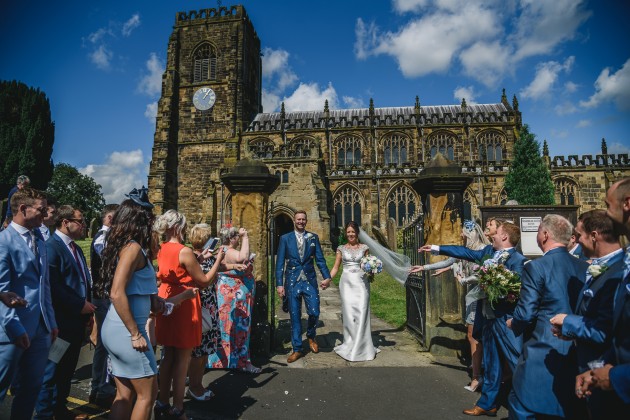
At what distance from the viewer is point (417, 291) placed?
6578 millimetres

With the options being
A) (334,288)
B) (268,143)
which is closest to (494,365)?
(334,288)

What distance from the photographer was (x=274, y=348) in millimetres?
6176

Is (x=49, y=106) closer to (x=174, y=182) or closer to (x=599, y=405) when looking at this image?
(x=174, y=182)

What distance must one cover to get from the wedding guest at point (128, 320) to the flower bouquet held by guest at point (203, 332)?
1250 millimetres

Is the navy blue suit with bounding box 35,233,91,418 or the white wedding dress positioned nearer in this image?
the navy blue suit with bounding box 35,233,91,418

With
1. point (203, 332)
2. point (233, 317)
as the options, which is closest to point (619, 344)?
point (203, 332)

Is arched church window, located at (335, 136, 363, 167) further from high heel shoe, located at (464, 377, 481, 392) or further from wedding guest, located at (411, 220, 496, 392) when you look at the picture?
high heel shoe, located at (464, 377, 481, 392)

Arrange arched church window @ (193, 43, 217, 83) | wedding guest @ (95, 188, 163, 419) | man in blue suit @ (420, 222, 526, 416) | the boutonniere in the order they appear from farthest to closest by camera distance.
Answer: arched church window @ (193, 43, 217, 83), man in blue suit @ (420, 222, 526, 416), wedding guest @ (95, 188, 163, 419), the boutonniere

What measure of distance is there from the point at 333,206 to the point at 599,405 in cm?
2828

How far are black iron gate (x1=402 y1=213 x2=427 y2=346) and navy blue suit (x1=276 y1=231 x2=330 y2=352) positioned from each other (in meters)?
1.78

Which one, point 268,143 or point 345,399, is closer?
point 345,399

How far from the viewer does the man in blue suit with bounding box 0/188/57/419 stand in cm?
268

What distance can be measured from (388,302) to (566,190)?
91.4 feet

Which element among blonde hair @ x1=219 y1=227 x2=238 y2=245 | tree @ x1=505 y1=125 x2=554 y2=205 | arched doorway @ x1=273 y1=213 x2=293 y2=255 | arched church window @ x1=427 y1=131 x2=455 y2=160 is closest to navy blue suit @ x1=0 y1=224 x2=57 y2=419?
blonde hair @ x1=219 y1=227 x2=238 y2=245
